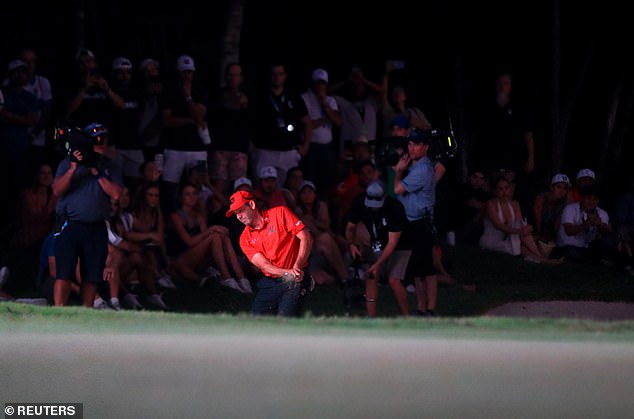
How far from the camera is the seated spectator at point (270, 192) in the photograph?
16938mm

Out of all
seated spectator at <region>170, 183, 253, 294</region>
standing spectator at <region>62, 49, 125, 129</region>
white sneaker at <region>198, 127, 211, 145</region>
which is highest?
standing spectator at <region>62, 49, 125, 129</region>

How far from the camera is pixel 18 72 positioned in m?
16.7

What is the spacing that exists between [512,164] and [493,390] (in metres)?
11.6

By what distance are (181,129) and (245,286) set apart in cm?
225

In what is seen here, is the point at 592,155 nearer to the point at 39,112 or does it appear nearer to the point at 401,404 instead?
the point at 39,112

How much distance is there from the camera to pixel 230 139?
1773cm

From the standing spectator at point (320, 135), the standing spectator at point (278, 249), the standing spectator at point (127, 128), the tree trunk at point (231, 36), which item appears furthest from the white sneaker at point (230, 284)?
the tree trunk at point (231, 36)

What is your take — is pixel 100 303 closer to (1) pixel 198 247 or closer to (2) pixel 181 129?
(1) pixel 198 247

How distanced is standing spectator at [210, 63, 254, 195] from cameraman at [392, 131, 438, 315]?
11.2 ft

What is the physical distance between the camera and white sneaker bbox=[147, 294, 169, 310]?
15.6 meters

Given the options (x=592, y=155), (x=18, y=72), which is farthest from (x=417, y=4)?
(x=18, y=72)

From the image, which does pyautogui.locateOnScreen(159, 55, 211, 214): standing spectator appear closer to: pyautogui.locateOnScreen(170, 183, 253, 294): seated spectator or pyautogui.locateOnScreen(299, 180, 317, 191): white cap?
pyautogui.locateOnScreen(170, 183, 253, 294): seated spectator

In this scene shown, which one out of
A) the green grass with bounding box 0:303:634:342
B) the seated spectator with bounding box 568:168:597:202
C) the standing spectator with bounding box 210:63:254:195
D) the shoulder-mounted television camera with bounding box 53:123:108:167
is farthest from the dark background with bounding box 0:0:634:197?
the green grass with bounding box 0:303:634:342

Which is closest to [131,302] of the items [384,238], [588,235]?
[384,238]
